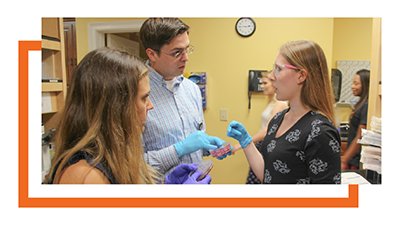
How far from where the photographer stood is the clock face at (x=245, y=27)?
7.06 ft

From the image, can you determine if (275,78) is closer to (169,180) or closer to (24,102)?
(169,180)

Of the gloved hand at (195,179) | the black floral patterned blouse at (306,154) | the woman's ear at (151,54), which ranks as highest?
the woman's ear at (151,54)

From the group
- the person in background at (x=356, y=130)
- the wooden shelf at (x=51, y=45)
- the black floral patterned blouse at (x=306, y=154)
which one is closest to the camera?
the black floral patterned blouse at (x=306, y=154)

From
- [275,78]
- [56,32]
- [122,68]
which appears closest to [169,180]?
[122,68]

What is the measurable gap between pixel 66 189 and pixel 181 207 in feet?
1.03

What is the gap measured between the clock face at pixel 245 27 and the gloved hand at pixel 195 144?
1.43 metres

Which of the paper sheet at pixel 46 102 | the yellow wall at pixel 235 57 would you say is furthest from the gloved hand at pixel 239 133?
the paper sheet at pixel 46 102

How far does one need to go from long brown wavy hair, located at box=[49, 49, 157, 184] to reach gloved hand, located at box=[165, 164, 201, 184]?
0.26 m

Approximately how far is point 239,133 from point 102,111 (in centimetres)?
66

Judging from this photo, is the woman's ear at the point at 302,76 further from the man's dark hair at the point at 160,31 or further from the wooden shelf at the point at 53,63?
the wooden shelf at the point at 53,63

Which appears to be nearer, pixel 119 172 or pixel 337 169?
pixel 119 172

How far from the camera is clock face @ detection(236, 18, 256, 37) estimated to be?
2.15m

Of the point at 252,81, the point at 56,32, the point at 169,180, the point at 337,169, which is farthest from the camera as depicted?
the point at 252,81

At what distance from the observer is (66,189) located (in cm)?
61
